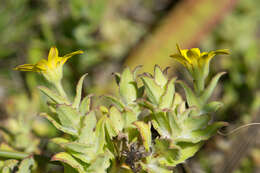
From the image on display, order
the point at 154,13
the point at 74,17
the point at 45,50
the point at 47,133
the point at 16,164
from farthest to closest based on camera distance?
1. the point at 154,13
2. the point at 45,50
3. the point at 74,17
4. the point at 47,133
5. the point at 16,164

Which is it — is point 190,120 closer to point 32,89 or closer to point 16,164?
point 16,164

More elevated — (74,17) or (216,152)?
(74,17)

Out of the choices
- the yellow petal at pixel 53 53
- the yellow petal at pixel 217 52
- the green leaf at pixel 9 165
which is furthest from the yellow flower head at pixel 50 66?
the yellow petal at pixel 217 52

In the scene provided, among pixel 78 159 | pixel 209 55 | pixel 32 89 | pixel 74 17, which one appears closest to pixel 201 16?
pixel 74 17

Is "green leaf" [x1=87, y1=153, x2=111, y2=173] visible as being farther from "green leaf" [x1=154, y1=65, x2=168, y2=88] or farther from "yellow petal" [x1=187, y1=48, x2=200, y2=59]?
"yellow petal" [x1=187, y1=48, x2=200, y2=59]

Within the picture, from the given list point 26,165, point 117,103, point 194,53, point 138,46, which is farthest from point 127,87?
point 138,46

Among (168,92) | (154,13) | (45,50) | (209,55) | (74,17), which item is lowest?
(168,92)

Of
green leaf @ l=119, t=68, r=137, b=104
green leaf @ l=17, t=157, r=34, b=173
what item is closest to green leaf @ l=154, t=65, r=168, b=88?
green leaf @ l=119, t=68, r=137, b=104
